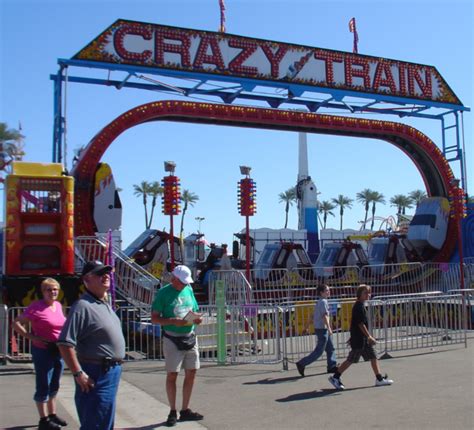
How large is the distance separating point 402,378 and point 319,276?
1102cm

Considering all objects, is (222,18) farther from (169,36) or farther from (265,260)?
(265,260)

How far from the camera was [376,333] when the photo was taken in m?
12.8

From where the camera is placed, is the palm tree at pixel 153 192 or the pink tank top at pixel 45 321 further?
the palm tree at pixel 153 192

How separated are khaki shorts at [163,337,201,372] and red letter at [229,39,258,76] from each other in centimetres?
1334

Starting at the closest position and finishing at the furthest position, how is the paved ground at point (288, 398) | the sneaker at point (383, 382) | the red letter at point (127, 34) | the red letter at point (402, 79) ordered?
1. the paved ground at point (288, 398)
2. the sneaker at point (383, 382)
3. the red letter at point (127, 34)
4. the red letter at point (402, 79)

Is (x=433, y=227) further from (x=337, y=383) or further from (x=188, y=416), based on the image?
(x=188, y=416)

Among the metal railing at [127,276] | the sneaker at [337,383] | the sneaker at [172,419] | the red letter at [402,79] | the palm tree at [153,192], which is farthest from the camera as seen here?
the palm tree at [153,192]

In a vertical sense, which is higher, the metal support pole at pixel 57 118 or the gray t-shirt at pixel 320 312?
the metal support pole at pixel 57 118

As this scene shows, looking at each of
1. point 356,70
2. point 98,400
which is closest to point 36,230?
point 98,400

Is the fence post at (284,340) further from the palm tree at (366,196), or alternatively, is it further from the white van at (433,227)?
the palm tree at (366,196)

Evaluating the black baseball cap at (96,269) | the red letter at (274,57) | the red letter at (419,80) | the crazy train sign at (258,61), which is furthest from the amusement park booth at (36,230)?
the red letter at (419,80)

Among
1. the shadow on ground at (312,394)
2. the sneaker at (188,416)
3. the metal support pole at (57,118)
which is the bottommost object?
the shadow on ground at (312,394)

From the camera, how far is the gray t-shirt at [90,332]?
4.45 meters

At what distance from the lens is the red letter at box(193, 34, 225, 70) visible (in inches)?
715
